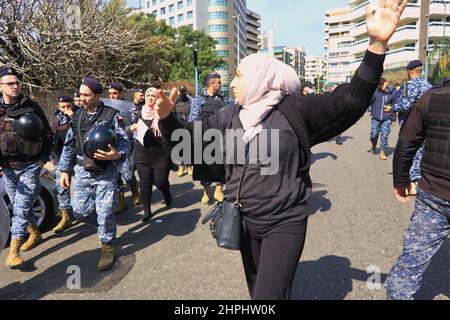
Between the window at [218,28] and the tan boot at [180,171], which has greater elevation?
the window at [218,28]

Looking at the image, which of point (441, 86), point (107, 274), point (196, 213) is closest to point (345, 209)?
point (196, 213)

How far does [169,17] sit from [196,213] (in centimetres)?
8155

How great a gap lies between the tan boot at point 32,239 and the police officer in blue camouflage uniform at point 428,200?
3.96 meters

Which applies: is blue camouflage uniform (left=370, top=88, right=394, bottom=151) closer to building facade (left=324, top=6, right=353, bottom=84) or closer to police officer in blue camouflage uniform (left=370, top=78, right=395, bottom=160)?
police officer in blue camouflage uniform (left=370, top=78, right=395, bottom=160)

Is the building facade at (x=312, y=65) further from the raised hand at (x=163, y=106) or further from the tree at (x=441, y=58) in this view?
the raised hand at (x=163, y=106)

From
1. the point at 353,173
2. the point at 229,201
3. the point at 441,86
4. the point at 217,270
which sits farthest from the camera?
the point at 353,173

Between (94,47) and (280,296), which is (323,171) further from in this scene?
(94,47)

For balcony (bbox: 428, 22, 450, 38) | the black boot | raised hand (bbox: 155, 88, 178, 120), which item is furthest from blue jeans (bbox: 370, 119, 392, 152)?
balcony (bbox: 428, 22, 450, 38)

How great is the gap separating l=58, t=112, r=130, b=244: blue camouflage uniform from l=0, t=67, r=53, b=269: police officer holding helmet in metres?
0.50

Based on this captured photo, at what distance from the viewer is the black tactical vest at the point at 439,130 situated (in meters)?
2.26

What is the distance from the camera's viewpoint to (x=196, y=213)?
17.7 ft

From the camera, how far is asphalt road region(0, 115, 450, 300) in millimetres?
3105

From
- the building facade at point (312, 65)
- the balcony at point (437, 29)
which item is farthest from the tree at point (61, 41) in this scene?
the building facade at point (312, 65)

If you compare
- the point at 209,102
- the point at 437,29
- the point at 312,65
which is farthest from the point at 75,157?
the point at 312,65
